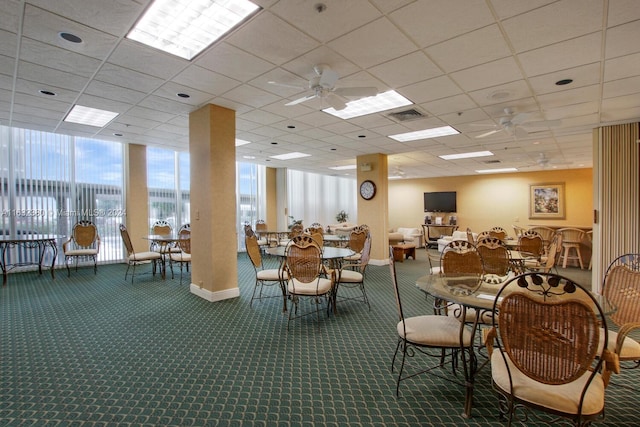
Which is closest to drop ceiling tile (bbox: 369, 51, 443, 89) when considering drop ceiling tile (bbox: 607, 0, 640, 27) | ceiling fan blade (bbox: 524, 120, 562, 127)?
drop ceiling tile (bbox: 607, 0, 640, 27)

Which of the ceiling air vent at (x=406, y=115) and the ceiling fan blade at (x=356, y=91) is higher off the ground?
the ceiling air vent at (x=406, y=115)

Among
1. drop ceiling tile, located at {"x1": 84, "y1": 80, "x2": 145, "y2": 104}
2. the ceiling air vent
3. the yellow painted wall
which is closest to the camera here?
drop ceiling tile, located at {"x1": 84, "y1": 80, "x2": 145, "y2": 104}

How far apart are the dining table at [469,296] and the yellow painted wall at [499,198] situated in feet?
34.8

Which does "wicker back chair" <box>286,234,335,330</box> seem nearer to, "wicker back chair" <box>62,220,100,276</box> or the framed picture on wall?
"wicker back chair" <box>62,220,100,276</box>

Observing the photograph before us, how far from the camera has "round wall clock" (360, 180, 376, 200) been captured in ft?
27.3

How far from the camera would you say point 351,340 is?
11.0 feet

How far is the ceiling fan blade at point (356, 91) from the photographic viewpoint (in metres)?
3.38

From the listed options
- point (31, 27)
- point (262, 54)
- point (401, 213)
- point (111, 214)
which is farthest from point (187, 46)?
point (401, 213)

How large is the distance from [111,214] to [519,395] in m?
8.92

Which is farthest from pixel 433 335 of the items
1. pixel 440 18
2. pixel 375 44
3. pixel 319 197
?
pixel 319 197

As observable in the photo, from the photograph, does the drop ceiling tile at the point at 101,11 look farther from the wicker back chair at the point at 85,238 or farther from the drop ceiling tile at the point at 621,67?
the wicker back chair at the point at 85,238

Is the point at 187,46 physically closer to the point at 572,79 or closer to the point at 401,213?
the point at 572,79

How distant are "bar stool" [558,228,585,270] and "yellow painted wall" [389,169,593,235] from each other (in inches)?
89.7

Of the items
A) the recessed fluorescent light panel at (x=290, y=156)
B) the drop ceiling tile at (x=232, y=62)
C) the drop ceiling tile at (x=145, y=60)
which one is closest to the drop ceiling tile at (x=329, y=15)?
the drop ceiling tile at (x=232, y=62)
